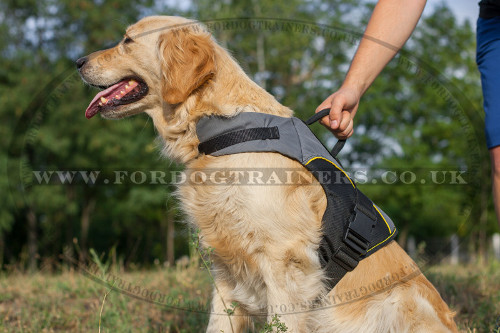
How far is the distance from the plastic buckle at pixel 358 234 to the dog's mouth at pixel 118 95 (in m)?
1.72

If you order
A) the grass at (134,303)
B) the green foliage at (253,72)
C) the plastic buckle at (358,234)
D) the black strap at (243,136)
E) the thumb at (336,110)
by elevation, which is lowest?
the grass at (134,303)

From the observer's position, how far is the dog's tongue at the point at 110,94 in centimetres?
323

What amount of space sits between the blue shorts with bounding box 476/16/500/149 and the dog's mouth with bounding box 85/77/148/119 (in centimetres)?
222

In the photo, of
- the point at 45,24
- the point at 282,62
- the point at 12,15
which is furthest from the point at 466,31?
the point at 12,15

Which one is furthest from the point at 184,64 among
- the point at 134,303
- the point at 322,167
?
the point at 134,303

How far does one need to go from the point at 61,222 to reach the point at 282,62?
14.3 meters

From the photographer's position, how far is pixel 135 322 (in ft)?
12.6

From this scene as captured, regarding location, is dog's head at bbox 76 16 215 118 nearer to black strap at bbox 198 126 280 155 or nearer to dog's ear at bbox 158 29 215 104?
dog's ear at bbox 158 29 215 104

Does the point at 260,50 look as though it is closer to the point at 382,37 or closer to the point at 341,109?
the point at 382,37

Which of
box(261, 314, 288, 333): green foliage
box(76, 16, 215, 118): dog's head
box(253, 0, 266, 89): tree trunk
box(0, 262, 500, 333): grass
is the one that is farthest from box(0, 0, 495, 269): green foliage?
box(261, 314, 288, 333): green foliage

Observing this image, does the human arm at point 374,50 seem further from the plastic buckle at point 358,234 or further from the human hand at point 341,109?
the plastic buckle at point 358,234

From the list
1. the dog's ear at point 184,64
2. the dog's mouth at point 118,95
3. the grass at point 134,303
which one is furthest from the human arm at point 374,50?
the grass at point 134,303

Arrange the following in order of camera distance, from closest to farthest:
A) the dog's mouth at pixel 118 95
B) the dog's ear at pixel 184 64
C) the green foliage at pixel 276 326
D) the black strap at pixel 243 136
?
the green foliage at pixel 276 326
the black strap at pixel 243 136
the dog's ear at pixel 184 64
the dog's mouth at pixel 118 95

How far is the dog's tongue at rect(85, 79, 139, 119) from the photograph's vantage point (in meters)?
3.23
